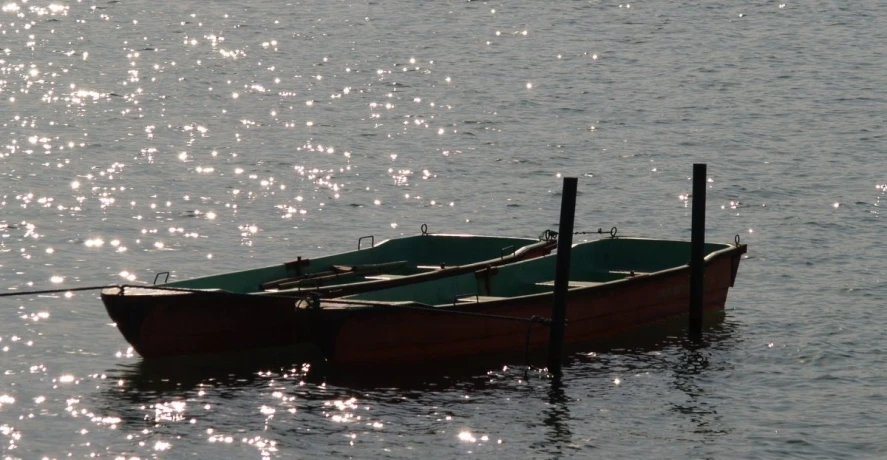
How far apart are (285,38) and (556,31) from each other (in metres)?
13.1

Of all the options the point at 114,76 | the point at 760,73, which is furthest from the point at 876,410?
the point at 114,76

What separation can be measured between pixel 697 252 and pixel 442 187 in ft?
55.3

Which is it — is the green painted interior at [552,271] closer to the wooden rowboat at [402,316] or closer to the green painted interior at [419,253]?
the wooden rowboat at [402,316]

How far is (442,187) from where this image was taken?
135 feet

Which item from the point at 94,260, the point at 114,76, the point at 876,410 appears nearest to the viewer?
the point at 876,410

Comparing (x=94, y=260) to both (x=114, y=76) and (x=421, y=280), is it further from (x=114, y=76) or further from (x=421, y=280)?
(x=114, y=76)

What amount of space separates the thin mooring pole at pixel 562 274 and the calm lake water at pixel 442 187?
0.55 meters

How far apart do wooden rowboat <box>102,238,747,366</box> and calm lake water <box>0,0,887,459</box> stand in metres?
0.45

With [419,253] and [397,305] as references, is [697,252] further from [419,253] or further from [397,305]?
[397,305]

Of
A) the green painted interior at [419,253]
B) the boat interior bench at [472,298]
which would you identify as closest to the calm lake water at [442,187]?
the boat interior bench at [472,298]

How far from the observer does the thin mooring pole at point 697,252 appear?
24672 mm

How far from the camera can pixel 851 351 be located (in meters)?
25.1

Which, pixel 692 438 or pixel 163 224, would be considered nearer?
pixel 692 438

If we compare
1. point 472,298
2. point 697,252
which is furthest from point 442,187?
point 472,298
